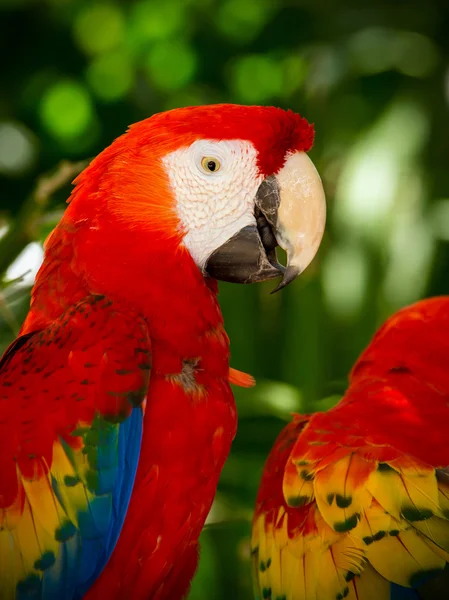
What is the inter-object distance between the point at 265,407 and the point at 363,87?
0.77m

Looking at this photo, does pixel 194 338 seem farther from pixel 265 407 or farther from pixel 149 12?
pixel 149 12

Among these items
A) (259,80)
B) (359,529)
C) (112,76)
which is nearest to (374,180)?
(259,80)

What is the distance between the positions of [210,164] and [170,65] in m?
0.84

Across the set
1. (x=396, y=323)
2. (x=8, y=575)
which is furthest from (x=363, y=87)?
(x=8, y=575)

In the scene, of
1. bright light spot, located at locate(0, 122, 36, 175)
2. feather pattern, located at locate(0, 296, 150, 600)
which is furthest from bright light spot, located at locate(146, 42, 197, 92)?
feather pattern, located at locate(0, 296, 150, 600)

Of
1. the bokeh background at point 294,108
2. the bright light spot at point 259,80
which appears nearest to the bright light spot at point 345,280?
the bokeh background at point 294,108

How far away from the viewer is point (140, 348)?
74 cm

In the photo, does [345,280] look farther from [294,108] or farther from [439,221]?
[294,108]

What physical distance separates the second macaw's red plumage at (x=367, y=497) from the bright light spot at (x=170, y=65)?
0.87 meters

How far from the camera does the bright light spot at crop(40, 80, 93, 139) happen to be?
1.49 meters

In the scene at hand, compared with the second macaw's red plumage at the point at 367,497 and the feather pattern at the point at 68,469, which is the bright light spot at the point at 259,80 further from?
the feather pattern at the point at 68,469

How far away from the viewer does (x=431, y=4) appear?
154 cm

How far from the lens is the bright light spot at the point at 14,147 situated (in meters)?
1.52

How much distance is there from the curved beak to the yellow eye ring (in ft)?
0.19
